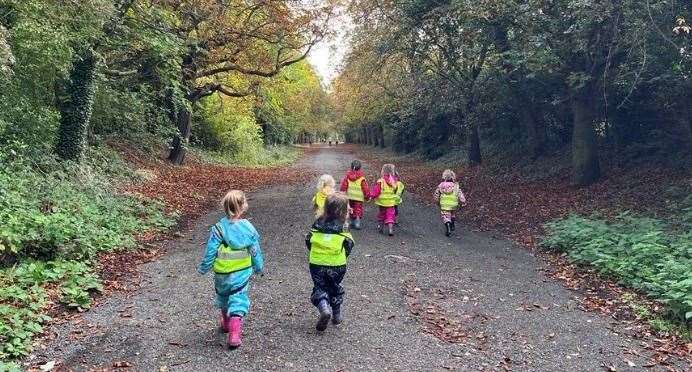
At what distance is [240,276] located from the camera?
5.44m

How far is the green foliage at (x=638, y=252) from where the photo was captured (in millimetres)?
6801

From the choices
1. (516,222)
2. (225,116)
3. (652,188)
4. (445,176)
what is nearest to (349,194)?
(445,176)

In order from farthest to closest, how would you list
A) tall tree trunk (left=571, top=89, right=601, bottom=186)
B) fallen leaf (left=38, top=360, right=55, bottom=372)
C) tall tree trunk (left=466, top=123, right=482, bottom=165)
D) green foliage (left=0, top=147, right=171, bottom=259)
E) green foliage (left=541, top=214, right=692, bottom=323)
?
tall tree trunk (left=466, top=123, right=482, bottom=165)
tall tree trunk (left=571, top=89, right=601, bottom=186)
green foliage (left=0, top=147, right=171, bottom=259)
green foliage (left=541, top=214, right=692, bottom=323)
fallen leaf (left=38, top=360, right=55, bottom=372)

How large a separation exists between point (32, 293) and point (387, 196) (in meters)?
6.57

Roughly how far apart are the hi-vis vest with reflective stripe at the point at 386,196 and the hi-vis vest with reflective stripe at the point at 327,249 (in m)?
5.15

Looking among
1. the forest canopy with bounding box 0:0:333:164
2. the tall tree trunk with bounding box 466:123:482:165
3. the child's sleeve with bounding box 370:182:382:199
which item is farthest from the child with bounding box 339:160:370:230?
the tall tree trunk with bounding box 466:123:482:165

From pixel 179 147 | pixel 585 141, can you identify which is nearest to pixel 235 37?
pixel 179 147

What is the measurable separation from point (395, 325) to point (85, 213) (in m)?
6.30

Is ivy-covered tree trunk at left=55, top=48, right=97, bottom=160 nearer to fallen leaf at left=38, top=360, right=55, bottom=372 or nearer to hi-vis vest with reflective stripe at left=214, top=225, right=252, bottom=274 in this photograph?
fallen leaf at left=38, top=360, right=55, bottom=372

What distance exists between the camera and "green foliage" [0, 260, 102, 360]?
526 centimetres

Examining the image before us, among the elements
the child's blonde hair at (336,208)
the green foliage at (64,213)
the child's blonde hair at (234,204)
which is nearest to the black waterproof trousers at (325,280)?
the child's blonde hair at (336,208)

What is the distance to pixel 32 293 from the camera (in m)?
6.37

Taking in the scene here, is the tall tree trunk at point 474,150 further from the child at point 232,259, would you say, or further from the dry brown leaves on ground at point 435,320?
the child at point 232,259

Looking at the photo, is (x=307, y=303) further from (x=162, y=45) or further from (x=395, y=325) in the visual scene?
(x=162, y=45)
